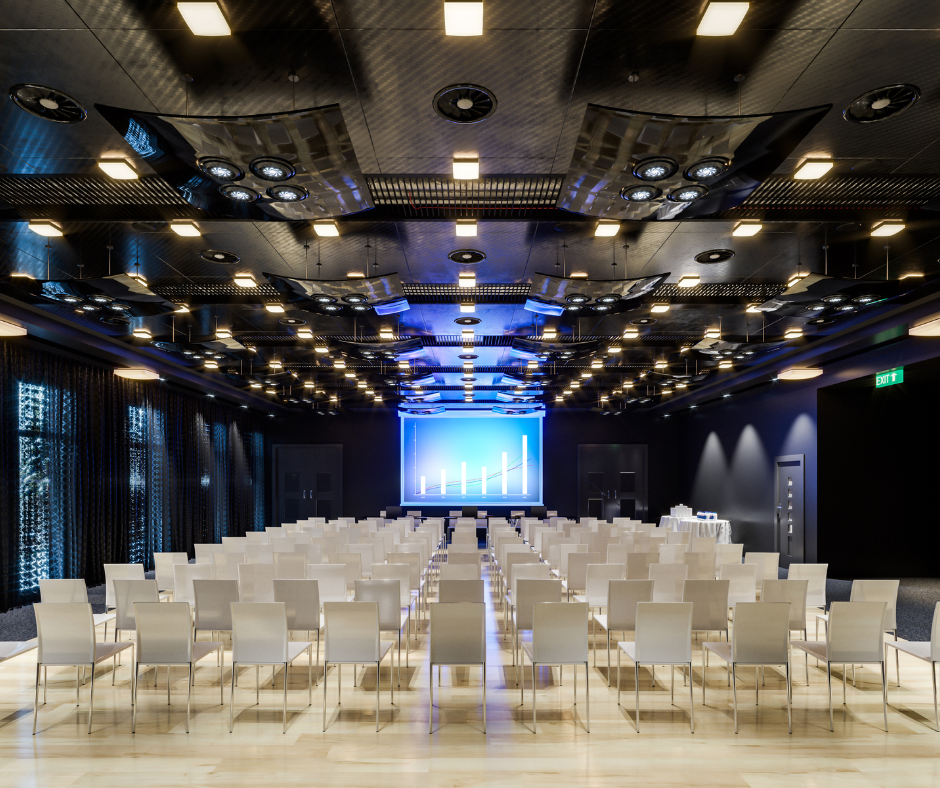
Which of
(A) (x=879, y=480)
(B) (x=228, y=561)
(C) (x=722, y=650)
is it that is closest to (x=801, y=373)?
(A) (x=879, y=480)

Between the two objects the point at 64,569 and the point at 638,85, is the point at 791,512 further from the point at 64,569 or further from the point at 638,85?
the point at 64,569

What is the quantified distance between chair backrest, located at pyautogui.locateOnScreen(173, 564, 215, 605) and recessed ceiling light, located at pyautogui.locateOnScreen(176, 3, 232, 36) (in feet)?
19.6

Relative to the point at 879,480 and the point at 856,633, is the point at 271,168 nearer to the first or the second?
the point at 856,633

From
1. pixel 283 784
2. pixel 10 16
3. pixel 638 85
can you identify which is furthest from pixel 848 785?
pixel 10 16

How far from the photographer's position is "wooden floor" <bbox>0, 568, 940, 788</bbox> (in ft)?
15.1

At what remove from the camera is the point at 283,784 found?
4.50 m

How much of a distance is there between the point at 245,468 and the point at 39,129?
1821 centimetres

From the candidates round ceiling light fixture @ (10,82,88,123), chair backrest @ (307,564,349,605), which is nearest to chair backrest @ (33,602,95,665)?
chair backrest @ (307,564,349,605)

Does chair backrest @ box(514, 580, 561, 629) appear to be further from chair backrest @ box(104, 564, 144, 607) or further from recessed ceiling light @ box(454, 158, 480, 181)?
chair backrest @ box(104, 564, 144, 607)

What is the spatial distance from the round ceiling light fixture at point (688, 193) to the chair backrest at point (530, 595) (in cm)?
383

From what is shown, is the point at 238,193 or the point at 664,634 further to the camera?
the point at 664,634

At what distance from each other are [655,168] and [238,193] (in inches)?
120

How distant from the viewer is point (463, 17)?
12.2 ft

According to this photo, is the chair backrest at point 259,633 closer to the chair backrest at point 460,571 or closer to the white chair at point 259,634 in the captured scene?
the white chair at point 259,634
